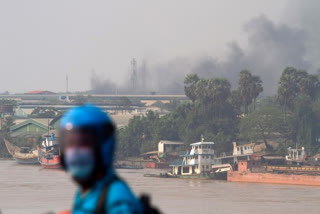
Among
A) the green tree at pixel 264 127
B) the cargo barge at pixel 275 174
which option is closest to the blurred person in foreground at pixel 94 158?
the cargo barge at pixel 275 174

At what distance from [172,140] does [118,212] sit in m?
119

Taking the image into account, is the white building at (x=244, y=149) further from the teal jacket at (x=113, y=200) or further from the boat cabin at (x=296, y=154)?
the teal jacket at (x=113, y=200)

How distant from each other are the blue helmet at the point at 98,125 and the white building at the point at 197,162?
87.6 metres

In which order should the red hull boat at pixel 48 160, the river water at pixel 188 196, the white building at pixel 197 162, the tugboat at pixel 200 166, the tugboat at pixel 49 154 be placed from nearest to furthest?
the river water at pixel 188 196 < the tugboat at pixel 200 166 < the white building at pixel 197 162 < the red hull boat at pixel 48 160 < the tugboat at pixel 49 154

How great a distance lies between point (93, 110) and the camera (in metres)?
2.92

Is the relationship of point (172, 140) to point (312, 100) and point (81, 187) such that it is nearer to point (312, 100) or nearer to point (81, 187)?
point (312, 100)

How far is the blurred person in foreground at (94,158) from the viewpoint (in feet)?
9.36

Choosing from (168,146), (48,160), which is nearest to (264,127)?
(168,146)

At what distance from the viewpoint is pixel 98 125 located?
2.90m

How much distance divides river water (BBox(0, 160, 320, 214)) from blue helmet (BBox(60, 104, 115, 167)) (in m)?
43.3

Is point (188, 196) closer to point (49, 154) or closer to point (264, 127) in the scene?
point (264, 127)

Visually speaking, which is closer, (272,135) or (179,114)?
(272,135)

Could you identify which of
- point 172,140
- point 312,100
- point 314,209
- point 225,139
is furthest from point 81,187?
point 312,100

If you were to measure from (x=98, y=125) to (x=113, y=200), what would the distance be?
265mm
